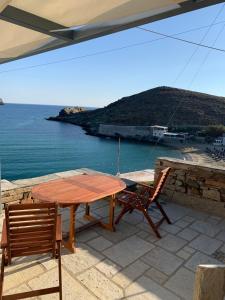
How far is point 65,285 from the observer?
2.47 meters

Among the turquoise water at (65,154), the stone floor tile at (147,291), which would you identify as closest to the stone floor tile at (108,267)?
the stone floor tile at (147,291)

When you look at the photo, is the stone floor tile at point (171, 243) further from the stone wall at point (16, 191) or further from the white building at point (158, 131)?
the white building at point (158, 131)

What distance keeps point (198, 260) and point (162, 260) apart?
445 millimetres

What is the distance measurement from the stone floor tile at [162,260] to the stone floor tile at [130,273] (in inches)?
4.2

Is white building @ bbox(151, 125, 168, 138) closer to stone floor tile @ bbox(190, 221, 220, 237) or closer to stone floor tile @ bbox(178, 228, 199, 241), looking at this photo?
stone floor tile @ bbox(190, 221, 220, 237)

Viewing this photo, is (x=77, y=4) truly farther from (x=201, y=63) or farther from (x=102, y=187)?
(x=201, y=63)

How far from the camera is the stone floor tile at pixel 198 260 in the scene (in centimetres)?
290

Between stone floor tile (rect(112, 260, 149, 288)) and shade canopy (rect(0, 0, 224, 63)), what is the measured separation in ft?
7.72

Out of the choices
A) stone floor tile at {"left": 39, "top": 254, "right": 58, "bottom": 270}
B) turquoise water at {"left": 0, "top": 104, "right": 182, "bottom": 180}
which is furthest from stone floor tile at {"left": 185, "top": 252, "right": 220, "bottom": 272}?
turquoise water at {"left": 0, "top": 104, "right": 182, "bottom": 180}

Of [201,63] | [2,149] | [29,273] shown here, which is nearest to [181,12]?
[29,273]

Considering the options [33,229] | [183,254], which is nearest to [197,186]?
[183,254]

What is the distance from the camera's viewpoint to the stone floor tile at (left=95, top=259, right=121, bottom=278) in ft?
8.83

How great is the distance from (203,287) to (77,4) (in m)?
1.71

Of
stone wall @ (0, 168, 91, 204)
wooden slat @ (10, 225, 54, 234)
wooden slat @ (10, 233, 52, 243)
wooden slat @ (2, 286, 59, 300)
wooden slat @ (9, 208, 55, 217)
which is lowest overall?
wooden slat @ (2, 286, 59, 300)
